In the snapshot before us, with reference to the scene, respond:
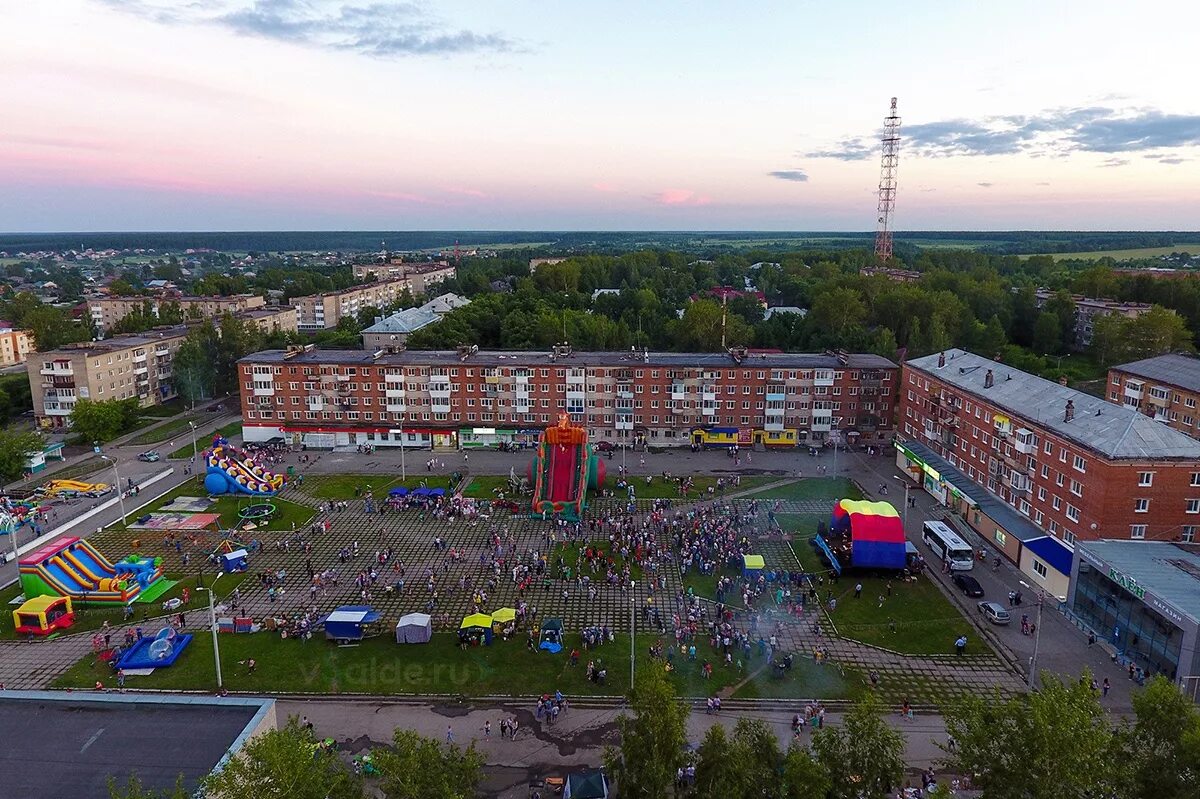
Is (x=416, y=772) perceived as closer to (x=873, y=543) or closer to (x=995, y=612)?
(x=873, y=543)

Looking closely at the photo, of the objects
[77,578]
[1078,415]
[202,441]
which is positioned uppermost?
[1078,415]

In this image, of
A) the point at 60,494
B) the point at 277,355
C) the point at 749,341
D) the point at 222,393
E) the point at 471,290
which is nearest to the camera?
the point at 60,494

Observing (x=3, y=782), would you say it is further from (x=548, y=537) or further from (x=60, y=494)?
(x=60, y=494)

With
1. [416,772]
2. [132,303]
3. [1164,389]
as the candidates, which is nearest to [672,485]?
[416,772]

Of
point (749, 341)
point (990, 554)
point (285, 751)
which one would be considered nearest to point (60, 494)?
point (285, 751)

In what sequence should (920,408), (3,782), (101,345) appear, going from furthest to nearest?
1. (101,345)
2. (920,408)
3. (3,782)

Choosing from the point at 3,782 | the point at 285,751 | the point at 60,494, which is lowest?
the point at 60,494
